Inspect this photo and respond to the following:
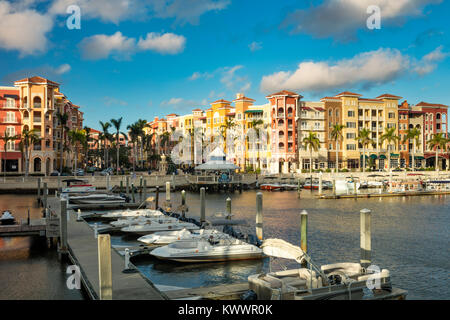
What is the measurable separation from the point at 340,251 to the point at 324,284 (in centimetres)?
1303

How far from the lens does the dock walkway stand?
16547 mm

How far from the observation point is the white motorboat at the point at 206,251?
24.8 meters

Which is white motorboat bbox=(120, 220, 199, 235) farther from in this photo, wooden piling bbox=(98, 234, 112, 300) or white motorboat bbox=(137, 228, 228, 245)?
wooden piling bbox=(98, 234, 112, 300)

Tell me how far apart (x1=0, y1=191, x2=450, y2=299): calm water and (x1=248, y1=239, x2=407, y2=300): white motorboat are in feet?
13.2

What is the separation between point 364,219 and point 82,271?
13462 millimetres

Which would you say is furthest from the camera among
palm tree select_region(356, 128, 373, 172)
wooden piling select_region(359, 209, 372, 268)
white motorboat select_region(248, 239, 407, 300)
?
palm tree select_region(356, 128, 373, 172)

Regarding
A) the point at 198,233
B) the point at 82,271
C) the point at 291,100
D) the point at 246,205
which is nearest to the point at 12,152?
the point at 246,205

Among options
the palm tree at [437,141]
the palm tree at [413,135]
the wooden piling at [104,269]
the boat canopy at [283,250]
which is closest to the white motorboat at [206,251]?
the boat canopy at [283,250]

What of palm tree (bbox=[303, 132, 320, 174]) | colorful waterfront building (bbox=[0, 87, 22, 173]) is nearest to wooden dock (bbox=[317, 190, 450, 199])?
palm tree (bbox=[303, 132, 320, 174])

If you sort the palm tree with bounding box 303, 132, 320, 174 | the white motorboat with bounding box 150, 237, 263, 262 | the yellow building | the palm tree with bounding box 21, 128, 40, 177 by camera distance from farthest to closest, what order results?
the yellow building → the palm tree with bounding box 303, 132, 320, 174 → the palm tree with bounding box 21, 128, 40, 177 → the white motorboat with bounding box 150, 237, 263, 262

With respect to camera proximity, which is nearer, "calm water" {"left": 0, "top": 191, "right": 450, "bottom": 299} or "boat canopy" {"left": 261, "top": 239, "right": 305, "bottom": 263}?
"boat canopy" {"left": 261, "top": 239, "right": 305, "bottom": 263}

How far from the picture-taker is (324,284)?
1664 cm

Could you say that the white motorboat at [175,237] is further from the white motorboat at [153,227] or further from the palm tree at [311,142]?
the palm tree at [311,142]

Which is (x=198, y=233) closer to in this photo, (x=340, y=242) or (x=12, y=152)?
(x=340, y=242)
